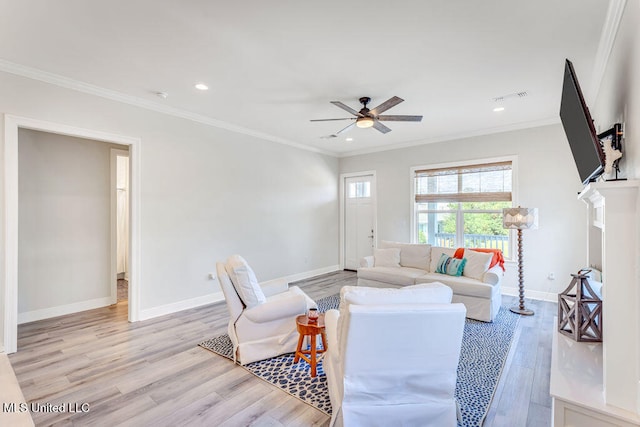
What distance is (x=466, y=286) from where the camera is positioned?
12.9 ft

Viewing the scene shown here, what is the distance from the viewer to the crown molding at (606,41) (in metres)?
2.02

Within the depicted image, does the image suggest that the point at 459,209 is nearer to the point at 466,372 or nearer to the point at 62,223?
the point at 466,372

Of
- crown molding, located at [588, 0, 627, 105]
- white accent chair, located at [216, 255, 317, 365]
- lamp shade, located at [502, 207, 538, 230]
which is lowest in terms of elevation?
white accent chair, located at [216, 255, 317, 365]

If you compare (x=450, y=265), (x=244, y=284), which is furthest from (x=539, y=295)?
(x=244, y=284)

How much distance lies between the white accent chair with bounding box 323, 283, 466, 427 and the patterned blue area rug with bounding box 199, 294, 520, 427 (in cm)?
37

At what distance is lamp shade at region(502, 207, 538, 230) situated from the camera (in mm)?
4078

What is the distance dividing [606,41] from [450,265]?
2.95 meters

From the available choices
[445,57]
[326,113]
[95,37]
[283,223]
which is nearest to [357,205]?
[283,223]

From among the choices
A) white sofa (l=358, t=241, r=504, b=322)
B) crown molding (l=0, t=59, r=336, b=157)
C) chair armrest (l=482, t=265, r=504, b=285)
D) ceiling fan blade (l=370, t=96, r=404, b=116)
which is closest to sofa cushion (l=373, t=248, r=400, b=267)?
white sofa (l=358, t=241, r=504, b=322)

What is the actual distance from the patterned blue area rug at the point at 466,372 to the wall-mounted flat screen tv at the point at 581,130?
1.77m

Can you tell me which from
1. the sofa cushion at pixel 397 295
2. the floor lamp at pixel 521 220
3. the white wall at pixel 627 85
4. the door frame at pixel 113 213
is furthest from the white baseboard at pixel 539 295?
the door frame at pixel 113 213

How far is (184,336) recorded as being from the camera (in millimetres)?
3396

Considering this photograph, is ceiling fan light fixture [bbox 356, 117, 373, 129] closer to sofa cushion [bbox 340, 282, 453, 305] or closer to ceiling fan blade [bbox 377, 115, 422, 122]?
ceiling fan blade [bbox 377, 115, 422, 122]

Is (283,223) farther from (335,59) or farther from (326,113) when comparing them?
(335,59)
